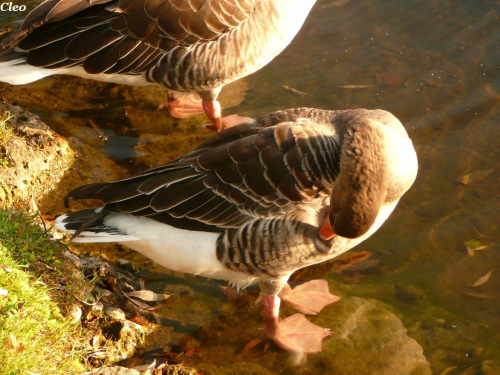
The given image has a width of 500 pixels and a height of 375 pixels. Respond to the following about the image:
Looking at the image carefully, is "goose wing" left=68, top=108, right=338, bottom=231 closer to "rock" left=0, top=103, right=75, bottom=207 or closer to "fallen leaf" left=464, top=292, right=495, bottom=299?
"rock" left=0, top=103, right=75, bottom=207

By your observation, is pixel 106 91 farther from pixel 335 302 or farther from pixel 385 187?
pixel 385 187

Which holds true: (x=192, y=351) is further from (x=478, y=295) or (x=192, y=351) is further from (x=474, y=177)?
(x=474, y=177)

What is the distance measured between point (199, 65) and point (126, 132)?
1.11 meters

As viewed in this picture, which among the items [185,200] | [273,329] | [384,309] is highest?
[185,200]

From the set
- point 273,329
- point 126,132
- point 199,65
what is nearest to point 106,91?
point 126,132

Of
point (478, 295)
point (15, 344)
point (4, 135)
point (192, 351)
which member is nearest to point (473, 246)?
point (478, 295)

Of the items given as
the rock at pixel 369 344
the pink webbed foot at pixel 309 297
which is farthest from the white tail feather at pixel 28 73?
the rock at pixel 369 344

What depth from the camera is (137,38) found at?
5.77 m

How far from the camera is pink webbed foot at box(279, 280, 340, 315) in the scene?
4.89m

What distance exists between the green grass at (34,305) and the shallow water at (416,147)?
76 cm

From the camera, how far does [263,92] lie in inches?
275

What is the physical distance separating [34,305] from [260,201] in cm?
158

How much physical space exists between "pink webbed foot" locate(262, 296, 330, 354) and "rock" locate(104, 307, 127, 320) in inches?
42.5

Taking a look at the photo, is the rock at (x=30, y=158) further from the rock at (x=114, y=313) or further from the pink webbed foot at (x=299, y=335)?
the pink webbed foot at (x=299, y=335)
